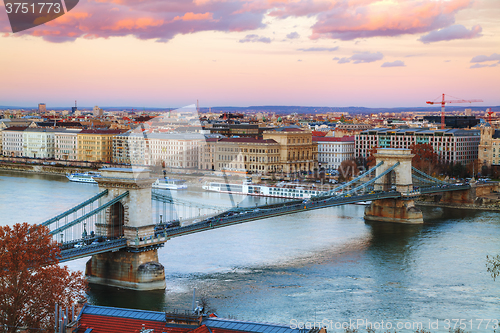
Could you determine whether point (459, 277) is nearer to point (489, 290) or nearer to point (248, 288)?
point (489, 290)

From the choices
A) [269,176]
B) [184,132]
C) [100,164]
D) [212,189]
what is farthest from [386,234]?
[100,164]

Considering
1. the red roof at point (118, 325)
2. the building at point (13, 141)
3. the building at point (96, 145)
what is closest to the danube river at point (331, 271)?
the red roof at point (118, 325)

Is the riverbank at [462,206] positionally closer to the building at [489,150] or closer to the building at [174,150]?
the building at [489,150]

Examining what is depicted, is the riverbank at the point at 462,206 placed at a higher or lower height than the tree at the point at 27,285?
lower

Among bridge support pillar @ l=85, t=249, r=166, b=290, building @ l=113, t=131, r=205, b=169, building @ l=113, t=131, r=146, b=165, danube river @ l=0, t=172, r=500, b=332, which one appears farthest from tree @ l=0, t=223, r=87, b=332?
building @ l=113, t=131, r=146, b=165

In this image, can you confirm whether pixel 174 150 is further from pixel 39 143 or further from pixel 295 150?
pixel 39 143

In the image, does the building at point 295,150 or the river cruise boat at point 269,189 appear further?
the building at point 295,150

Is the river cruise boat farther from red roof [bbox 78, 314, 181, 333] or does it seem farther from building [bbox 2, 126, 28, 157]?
building [bbox 2, 126, 28, 157]
